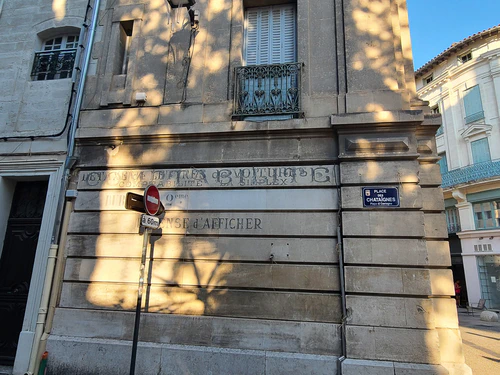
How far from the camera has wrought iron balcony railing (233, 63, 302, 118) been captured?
7.09m

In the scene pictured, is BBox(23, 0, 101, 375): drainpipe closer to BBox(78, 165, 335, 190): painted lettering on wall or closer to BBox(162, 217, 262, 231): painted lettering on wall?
BBox(78, 165, 335, 190): painted lettering on wall

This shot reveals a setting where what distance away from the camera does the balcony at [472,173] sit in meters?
20.2

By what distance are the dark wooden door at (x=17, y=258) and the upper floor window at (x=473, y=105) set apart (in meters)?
24.9

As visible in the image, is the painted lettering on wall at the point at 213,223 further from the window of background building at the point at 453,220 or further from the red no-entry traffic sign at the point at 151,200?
the window of background building at the point at 453,220

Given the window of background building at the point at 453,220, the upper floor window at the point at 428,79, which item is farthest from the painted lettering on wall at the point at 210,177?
the upper floor window at the point at 428,79

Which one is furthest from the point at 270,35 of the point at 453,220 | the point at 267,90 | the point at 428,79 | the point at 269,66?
the point at 428,79

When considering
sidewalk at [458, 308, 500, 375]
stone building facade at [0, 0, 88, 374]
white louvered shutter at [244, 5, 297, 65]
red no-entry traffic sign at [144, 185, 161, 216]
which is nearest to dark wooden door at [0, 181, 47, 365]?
stone building facade at [0, 0, 88, 374]

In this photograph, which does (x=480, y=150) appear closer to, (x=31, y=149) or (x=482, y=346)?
(x=482, y=346)

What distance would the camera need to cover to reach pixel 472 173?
70.1ft

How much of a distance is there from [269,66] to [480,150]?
20.4 metres

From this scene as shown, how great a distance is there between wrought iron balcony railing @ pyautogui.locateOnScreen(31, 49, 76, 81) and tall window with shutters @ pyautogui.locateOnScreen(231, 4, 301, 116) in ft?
15.2

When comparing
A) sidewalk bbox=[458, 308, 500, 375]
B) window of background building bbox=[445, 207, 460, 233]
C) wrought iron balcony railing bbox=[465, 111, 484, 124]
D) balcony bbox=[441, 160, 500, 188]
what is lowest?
sidewalk bbox=[458, 308, 500, 375]

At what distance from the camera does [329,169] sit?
6586mm

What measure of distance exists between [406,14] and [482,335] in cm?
1045
